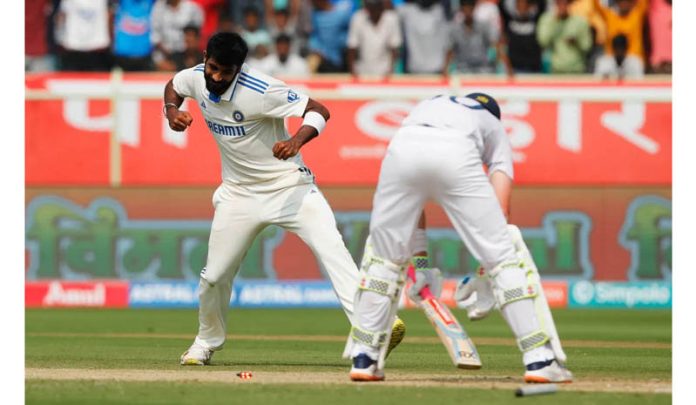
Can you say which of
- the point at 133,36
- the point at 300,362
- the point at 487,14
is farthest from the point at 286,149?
the point at 133,36

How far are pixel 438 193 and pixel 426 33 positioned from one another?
1123cm

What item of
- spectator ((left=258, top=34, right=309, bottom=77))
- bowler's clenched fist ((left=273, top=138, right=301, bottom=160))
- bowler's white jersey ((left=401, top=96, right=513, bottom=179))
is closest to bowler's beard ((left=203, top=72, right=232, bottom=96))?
bowler's clenched fist ((left=273, top=138, right=301, bottom=160))

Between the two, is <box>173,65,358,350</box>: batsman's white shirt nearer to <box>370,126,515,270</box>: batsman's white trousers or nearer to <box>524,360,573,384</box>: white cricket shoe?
<box>370,126,515,270</box>: batsman's white trousers

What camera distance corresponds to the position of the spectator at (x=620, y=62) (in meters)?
18.8

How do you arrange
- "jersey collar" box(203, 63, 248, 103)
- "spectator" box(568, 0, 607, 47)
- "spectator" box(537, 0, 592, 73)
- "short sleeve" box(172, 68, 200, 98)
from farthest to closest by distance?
1. "spectator" box(568, 0, 607, 47)
2. "spectator" box(537, 0, 592, 73)
3. "short sleeve" box(172, 68, 200, 98)
4. "jersey collar" box(203, 63, 248, 103)

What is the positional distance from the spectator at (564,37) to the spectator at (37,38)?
6.42 m

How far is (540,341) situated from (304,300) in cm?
1044

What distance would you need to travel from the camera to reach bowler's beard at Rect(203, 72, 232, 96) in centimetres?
902

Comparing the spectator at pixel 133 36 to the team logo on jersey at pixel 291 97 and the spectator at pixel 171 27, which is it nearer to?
the spectator at pixel 171 27

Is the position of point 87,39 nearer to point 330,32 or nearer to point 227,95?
point 330,32

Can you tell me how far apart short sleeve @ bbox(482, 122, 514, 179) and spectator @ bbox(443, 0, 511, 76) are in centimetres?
1068

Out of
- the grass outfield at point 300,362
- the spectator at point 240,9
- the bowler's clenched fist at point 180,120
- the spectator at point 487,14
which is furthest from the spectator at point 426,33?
the bowler's clenched fist at point 180,120

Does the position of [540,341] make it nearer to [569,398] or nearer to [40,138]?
[569,398]
